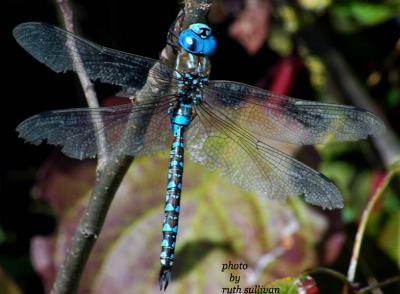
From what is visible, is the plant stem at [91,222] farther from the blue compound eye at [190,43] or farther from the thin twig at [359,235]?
the thin twig at [359,235]

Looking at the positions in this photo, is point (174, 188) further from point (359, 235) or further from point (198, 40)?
point (359, 235)

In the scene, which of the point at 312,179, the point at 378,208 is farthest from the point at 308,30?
the point at 312,179

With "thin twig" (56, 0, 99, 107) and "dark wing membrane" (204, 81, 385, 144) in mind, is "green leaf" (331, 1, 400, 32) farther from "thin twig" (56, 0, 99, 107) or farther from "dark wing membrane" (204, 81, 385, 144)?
"thin twig" (56, 0, 99, 107)

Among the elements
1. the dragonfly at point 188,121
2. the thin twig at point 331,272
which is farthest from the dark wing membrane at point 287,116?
the thin twig at point 331,272

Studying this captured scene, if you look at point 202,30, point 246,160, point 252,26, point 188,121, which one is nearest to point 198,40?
Answer: point 202,30

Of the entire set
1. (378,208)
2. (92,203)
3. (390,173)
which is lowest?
(92,203)

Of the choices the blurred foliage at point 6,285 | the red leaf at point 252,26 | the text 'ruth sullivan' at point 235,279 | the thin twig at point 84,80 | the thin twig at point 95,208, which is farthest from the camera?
the red leaf at point 252,26

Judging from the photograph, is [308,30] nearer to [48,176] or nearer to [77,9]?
[77,9]
